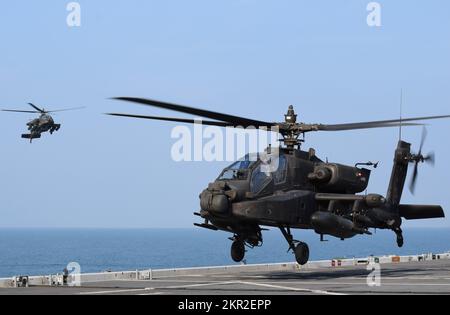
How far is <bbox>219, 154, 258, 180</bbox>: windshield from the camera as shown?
96.9ft

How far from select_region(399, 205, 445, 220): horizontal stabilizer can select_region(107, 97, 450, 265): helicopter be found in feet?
7.40

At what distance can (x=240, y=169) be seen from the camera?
97.5 ft

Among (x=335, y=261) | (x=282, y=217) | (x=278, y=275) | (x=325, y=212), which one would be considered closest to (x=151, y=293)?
(x=282, y=217)

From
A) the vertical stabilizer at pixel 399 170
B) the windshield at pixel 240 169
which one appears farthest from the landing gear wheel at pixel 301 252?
the vertical stabilizer at pixel 399 170

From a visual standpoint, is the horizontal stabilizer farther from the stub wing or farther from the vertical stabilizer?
the stub wing

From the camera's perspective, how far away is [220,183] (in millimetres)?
28938

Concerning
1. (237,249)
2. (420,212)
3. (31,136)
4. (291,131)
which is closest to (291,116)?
(291,131)

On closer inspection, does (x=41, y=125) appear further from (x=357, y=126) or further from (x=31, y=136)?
(x=357, y=126)

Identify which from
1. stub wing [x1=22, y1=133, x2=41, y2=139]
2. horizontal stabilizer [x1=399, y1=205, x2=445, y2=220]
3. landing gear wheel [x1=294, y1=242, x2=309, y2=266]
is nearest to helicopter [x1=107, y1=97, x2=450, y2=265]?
landing gear wheel [x1=294, y1=242, x2=309, y2=266]

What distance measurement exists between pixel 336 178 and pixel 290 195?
2.60 metres

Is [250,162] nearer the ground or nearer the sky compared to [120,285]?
Result: nearer the sky

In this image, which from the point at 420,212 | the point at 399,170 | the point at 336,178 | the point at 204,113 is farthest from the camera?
the point at 399,170
